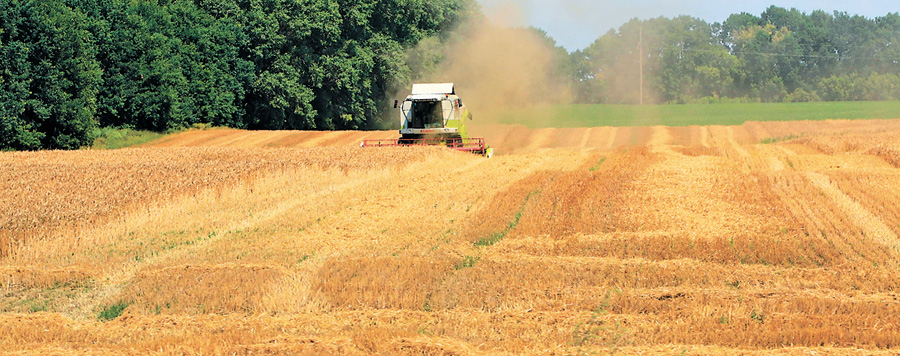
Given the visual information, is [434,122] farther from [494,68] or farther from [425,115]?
[494,68]

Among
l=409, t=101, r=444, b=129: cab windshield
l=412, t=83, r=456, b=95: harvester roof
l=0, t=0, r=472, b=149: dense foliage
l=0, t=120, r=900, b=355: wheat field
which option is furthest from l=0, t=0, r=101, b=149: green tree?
l=409, t=101, r=444, b=129: cab windshield

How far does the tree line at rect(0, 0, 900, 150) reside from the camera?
36656 millimetres

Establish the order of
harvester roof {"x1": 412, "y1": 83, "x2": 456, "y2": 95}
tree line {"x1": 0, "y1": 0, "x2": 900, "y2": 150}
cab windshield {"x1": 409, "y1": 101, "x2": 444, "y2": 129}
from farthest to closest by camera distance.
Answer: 1. tree line {"x1": 0, "y1": 0, "x2": 900, "y2": 150}
2. harvester roof {"x1": 412, "y1": 83, "x2": 456, "y2": 95}
3. cab windshield {"x1": 409, "y1": 101, "x2": 444, "y2": 129}

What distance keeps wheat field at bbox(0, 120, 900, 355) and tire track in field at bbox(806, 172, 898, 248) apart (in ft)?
0.25

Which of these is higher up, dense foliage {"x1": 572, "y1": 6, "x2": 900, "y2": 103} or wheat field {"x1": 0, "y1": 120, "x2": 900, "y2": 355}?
dense foliage {"x1": 572, "y1": 6, "x2": 900, "y2": 103}

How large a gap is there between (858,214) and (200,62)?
43.8 m

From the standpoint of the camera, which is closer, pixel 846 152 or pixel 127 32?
pixel 846 152

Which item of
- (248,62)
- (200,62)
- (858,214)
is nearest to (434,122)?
(858,214)

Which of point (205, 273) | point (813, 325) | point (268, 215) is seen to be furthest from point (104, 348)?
point (268, 215)

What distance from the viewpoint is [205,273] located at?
37.6ft

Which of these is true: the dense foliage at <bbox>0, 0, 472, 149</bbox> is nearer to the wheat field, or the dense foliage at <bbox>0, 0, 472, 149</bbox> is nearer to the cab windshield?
the wheat field

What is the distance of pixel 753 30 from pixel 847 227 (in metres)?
102

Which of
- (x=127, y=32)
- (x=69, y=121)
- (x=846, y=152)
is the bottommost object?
(x=846, y=152)

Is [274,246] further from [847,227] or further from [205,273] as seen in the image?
[847,227]
